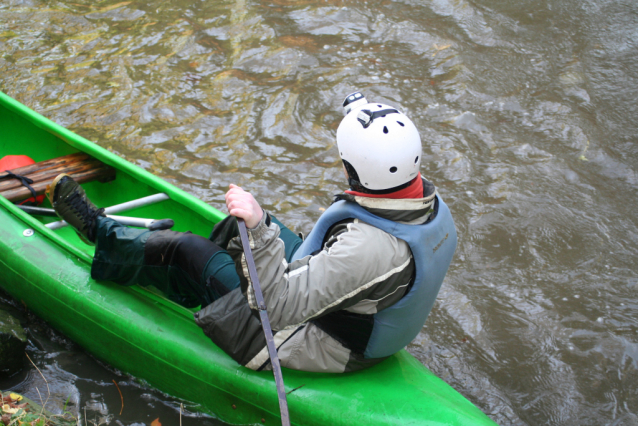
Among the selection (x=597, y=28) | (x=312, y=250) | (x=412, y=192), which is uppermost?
(x=412, y=192)

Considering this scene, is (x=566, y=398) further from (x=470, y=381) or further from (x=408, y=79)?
(x=408, y=79)

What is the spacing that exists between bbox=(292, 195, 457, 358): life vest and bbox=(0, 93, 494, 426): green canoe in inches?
9.2

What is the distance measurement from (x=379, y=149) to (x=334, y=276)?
0.53 metres

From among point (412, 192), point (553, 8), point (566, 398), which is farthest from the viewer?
point (553, 8)

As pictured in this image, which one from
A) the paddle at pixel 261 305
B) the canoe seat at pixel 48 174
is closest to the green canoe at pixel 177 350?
the canoe seat at pixel 48 174

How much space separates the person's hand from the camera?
6.54 ft

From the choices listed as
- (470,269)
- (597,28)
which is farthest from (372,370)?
(597,28)

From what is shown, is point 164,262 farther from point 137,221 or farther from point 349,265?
point 349,265

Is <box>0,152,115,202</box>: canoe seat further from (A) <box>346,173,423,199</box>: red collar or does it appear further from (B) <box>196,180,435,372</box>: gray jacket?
(A) <box>346,173,423,199</box>: red collar

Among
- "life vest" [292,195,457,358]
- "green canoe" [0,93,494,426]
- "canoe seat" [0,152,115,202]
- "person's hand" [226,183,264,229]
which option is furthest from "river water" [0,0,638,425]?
"person's hand" [226,183,264,229]

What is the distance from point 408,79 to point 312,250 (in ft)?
15.0

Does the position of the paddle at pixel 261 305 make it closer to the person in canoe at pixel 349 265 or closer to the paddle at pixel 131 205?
the person in canoe at pixel 349 265

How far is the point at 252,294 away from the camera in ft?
6.64

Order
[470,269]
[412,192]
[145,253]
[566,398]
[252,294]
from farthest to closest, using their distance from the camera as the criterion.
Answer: [470,269] → [566,398] → [145,253] → [412,192] → [252,294]
